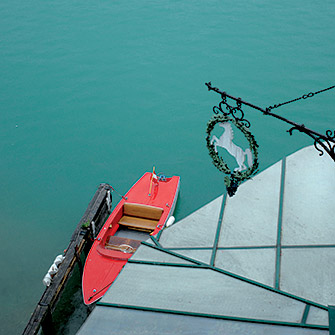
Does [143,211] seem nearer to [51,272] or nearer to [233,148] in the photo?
[51,272]

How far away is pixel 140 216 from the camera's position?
14406 millimetres

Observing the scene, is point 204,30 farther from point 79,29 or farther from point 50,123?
point 50,123

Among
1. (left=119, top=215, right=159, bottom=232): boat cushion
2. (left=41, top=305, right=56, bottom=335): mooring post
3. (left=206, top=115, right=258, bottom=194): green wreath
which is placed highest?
(left=206, top=115, right=258, bottom=194): green wreath

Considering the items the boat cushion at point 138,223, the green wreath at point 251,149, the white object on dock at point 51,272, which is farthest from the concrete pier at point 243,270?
the boat cushion at point 138,223

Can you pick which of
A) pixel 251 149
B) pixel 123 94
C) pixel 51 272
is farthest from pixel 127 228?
pixel 123 94

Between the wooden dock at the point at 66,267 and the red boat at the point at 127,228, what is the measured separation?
1.44 ft

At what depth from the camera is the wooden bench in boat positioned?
14.1m

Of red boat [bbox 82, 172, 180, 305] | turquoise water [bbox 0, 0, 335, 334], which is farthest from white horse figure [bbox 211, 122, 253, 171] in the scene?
turquoise water [bbox 0, 0, 335, 334]

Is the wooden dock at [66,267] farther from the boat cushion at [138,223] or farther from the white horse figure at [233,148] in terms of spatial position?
the white horse figure at [233,148]

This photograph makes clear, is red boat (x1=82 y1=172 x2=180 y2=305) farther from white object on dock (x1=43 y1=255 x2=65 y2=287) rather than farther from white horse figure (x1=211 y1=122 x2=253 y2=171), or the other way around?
white horse figure (x1=211 y1=122 x2=253 y2=171)

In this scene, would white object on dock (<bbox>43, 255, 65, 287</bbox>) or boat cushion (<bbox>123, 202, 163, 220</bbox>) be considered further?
boat cushion (<bbox>123, 202, 163, 220</bbox>)

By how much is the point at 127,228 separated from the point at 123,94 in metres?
9.09

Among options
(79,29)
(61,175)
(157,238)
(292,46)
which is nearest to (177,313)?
(157,238)

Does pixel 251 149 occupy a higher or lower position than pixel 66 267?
higher
